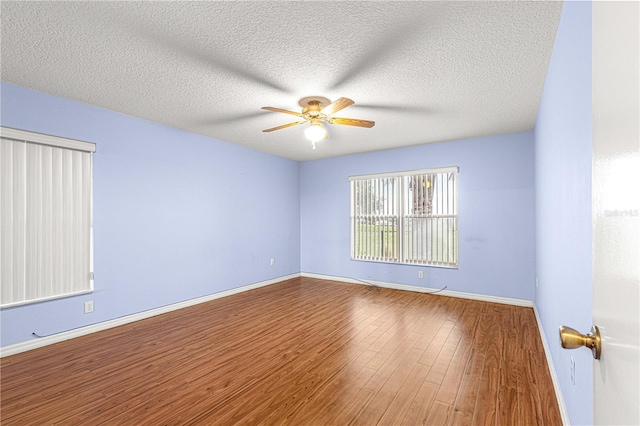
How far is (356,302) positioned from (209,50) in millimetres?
3679

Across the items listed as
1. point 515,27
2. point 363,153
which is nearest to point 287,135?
point 363,153

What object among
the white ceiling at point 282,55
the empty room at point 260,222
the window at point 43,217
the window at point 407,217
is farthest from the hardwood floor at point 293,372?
the white ceiling at point 282,55

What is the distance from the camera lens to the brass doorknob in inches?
26.3

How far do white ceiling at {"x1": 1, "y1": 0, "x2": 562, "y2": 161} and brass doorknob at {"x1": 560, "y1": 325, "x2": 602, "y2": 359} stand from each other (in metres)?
1.86

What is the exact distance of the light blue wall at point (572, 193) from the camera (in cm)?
132

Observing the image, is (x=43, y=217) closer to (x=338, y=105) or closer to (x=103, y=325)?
(x=103, y=325)

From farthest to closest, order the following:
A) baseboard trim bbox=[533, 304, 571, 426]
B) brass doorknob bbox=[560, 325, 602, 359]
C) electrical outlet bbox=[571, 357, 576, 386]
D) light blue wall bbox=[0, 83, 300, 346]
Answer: light blue wall bbox=[0, 83, 300, 346] < baseboard trim bbox=[533, 304, 571, 426] < electrical outlet bbox=[571, 357, 576, 386] < brass doorknob bbox=[560, 325, 602, 359]

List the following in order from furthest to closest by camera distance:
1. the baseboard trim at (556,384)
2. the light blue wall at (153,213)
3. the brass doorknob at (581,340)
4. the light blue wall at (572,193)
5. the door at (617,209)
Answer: the light blue wall at (153,213)
the baseboard trim at (556,384)
the light blue wall at (572,193)
the brass doorknob at (581,340)
the door at (617,209)

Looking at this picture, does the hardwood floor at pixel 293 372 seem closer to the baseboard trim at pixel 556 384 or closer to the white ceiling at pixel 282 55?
the baseboard trim at pixel 556 384

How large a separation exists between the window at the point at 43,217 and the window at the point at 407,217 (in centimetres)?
419

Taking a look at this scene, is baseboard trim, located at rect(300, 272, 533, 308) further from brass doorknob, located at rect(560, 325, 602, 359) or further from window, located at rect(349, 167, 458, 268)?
brass doorknob, located at rect(560, 325, 602, 359)

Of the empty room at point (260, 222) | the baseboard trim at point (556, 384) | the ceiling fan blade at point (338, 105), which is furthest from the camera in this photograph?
the ceiling fan blade at point (338, 105)

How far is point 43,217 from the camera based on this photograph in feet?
9.91

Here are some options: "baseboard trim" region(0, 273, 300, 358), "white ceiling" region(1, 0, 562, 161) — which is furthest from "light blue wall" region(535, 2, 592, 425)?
"baseboard trim" region(0, 273, 300, 358)
